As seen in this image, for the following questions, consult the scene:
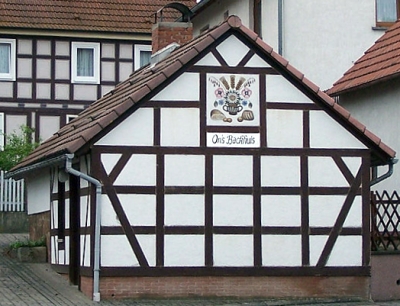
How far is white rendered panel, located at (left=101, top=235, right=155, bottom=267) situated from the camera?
19.4 m

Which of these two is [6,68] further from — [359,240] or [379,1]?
[359,240]

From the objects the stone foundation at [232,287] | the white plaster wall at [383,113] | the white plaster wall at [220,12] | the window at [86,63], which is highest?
the white plaster wall at [220,12]

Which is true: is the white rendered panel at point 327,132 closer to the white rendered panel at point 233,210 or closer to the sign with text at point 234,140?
the sign with text at point 234,140

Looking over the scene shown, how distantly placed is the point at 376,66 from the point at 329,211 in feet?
16.6

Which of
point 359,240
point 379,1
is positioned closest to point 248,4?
point 379,1

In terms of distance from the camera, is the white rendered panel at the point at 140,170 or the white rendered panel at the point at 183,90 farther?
the white rendered panel at the point at 183,90

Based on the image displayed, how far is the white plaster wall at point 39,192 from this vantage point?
80.6 ft

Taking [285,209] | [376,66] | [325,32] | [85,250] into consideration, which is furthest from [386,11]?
[85,250]

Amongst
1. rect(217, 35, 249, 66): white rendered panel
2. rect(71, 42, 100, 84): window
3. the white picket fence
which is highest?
rect(71, 42, 100, 84): window

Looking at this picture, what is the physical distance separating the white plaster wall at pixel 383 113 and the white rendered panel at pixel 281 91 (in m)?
3.39

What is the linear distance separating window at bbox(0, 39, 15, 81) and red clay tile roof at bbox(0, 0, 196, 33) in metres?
0.80

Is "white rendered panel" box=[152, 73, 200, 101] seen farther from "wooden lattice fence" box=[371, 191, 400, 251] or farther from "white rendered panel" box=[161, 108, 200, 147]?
"wooden lattice fence" box=[371, 191, 400, 251]

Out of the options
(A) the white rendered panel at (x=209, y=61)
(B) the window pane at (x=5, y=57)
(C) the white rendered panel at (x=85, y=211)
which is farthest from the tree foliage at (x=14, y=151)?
(A) the white rendered panel at (x=209, y=61)

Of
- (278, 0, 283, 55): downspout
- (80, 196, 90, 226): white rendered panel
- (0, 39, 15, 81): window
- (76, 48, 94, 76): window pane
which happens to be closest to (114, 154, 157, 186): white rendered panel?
(80, 196, 90, 226): white rendered panel
